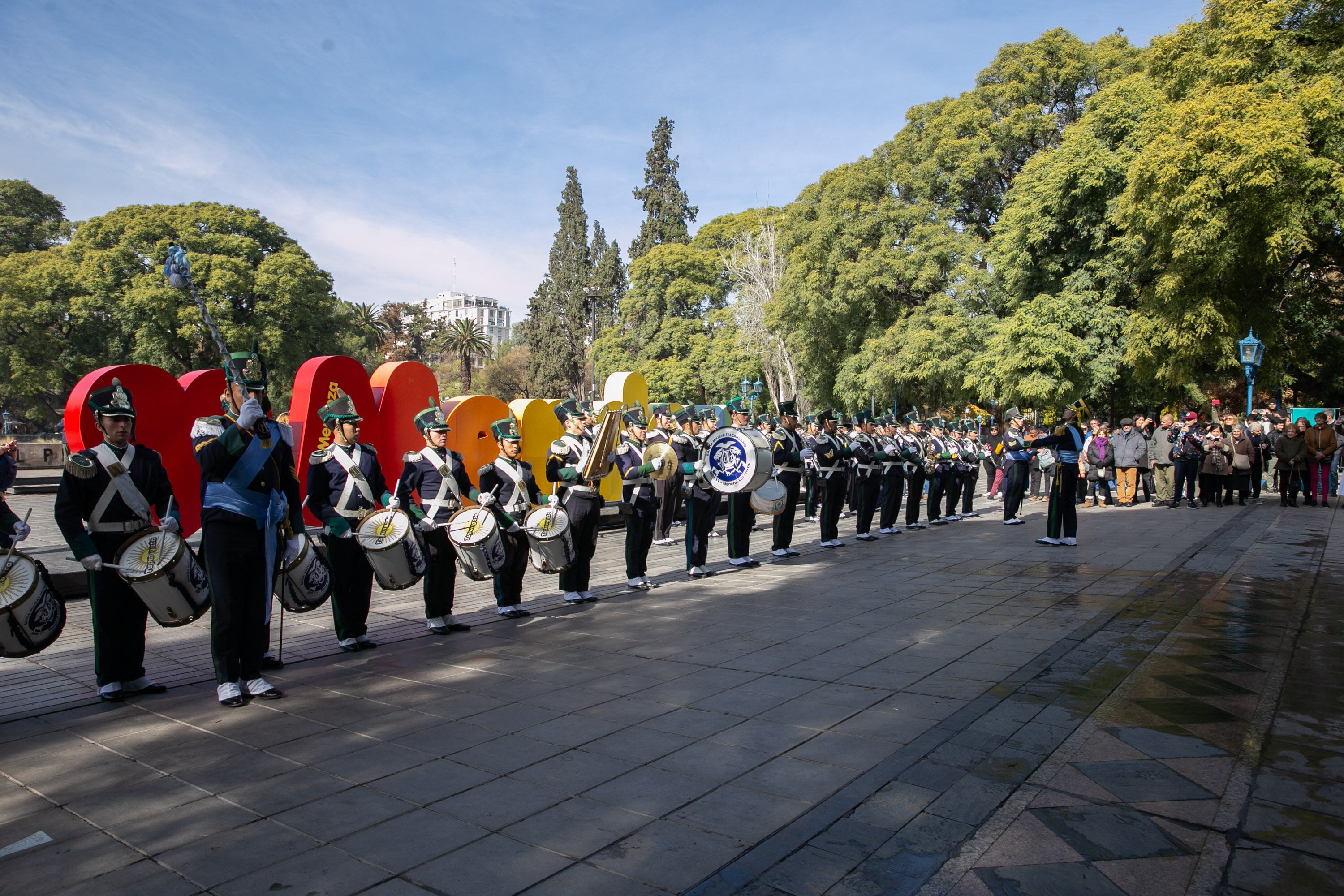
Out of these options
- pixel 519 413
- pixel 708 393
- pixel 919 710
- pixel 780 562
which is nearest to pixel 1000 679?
pixel 919 710

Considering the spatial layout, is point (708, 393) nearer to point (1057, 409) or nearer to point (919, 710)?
point (1057, 409)

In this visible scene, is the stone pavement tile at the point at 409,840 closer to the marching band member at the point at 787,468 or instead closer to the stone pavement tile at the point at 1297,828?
the stone pavement tile at the point at 1297,828

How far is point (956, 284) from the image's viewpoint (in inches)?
1215

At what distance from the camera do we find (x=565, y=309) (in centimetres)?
6625

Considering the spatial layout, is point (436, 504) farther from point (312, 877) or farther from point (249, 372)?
point (312, 877)

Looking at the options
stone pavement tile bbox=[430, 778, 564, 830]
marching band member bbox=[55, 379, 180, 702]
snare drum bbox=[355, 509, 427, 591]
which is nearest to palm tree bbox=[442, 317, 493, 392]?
snare drum bbox=[355, 509, 427, 591]

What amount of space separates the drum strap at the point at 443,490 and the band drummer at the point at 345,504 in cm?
45

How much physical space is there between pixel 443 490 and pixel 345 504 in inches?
35.9

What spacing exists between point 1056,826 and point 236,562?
16.5ft

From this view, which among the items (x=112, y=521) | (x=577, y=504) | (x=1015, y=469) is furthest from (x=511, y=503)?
(x=1015, y=469)

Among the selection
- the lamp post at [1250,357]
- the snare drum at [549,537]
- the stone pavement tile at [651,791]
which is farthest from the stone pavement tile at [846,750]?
the lamp post at [1250,357]

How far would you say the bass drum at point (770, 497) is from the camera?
35.1ft

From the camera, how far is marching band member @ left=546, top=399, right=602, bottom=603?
8617 mm

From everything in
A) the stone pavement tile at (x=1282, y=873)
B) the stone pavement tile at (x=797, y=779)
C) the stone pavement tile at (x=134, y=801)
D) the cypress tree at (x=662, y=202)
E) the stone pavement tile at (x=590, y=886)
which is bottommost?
the stone pavement tile at (x=134, y=801)
